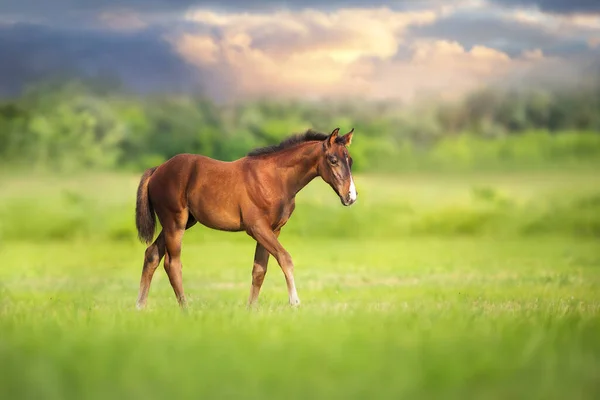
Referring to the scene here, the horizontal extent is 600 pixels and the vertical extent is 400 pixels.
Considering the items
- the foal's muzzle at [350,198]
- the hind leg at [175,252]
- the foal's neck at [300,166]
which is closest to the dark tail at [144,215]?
the hind leg at [175,252]

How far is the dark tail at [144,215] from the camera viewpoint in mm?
13516

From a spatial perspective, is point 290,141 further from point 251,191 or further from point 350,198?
point 350,198

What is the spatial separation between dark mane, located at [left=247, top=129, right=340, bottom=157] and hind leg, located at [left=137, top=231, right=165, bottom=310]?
188 cm

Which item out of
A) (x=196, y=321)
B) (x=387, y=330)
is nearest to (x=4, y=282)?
(x=196, y=321)

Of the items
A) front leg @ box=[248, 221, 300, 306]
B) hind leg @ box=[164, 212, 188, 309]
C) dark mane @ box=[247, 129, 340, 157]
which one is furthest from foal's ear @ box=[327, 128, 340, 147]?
hind leg @ box=[164, 212, 188, 309]

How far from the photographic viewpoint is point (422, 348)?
8188 mm

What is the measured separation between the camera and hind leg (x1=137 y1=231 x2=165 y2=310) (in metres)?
13.2

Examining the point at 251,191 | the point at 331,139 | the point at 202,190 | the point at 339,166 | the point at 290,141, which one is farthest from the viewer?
the point at 290,141

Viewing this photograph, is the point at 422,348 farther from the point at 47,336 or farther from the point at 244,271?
the point at 244,271

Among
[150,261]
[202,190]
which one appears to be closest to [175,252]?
[150,261]

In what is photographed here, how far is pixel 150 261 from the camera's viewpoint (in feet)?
43.9

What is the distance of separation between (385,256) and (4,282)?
34.5ft

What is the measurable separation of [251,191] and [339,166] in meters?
1.26

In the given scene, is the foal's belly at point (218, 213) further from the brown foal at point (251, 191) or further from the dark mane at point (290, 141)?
the dark mane at point (290, 141)
